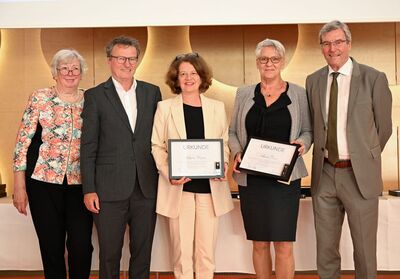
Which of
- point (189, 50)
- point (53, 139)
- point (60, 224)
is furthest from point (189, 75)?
point (189, 50)

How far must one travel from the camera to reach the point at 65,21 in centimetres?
381

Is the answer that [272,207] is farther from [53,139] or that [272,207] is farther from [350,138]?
[53,139]

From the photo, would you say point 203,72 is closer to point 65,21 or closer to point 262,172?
point 262,172

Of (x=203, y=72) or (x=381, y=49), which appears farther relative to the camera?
(x=381, y=49)

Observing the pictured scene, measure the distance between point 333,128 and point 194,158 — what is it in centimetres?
79

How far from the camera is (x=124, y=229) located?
9.36 feet

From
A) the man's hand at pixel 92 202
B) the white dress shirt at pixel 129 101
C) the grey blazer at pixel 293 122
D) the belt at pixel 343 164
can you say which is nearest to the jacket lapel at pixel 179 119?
the white dress shirt at pixel 129 101

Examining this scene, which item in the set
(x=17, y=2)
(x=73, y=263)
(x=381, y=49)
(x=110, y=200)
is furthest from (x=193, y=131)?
(x=381, y=49)

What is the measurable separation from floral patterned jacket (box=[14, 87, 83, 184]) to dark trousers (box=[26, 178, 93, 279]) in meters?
0.07

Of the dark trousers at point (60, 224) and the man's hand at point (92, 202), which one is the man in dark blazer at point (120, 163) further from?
the dark trousers at point (60, 224)

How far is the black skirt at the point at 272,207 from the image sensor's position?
283 cm

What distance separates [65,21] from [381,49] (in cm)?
279

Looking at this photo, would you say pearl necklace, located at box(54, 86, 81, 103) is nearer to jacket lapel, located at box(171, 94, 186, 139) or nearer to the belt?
jacket lapel, located at box(171, 94, 186, 139)

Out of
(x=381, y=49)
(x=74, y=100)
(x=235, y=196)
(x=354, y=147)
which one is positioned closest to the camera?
Result: (x=354, y=147)
